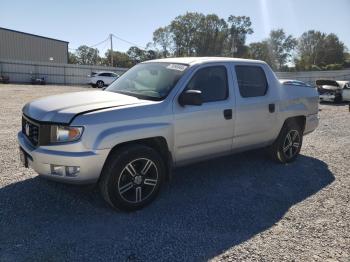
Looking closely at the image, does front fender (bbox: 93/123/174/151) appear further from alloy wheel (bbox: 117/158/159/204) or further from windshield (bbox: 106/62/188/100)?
windshield (bbox: 106/62/188/100)

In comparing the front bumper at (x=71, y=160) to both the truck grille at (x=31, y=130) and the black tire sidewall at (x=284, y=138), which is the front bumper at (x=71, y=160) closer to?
the truck grille at (x=31, y=130)

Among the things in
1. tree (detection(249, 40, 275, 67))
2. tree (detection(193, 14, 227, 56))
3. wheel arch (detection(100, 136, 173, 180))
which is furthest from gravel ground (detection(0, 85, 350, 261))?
tree (detection(249, 40, 275, 67))

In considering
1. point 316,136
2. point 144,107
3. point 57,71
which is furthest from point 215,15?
point 144,107

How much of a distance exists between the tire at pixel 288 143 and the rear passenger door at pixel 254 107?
0.32 meters

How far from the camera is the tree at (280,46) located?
8762cm

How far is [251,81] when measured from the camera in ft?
17.8

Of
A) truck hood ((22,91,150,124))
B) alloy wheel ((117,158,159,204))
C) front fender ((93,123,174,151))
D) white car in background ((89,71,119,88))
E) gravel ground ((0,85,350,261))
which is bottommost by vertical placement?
gravel ground ((0,85,350,261))

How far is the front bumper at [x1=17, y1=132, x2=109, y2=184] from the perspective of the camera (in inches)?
Answer: 140

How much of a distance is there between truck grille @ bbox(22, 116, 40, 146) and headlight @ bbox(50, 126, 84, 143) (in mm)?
248

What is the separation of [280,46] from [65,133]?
92.2 metres

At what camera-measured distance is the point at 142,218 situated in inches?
155

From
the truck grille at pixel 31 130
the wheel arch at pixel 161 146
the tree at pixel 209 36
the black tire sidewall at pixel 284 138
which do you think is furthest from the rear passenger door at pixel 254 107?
the tree at pixel 209 36

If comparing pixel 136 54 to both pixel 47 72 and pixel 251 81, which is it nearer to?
pixel 47 72

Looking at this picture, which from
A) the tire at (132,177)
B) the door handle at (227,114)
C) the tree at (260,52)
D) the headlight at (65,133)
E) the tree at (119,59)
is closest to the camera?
the headlight at (65,133)
